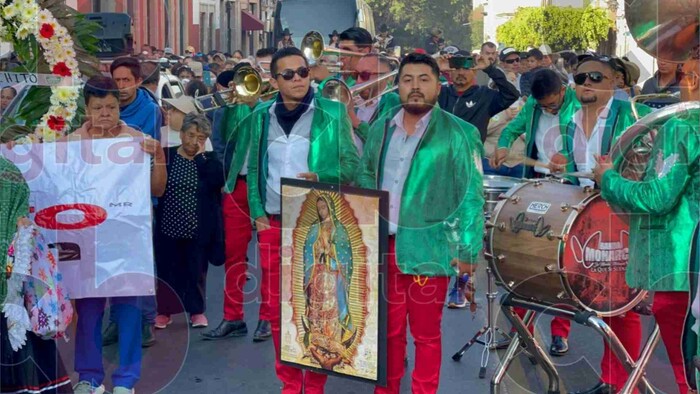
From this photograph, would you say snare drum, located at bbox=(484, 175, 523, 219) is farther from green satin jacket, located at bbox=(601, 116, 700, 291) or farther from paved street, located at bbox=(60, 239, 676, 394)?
green satin jacket, located at bbox=(601, 116, 700, 291)

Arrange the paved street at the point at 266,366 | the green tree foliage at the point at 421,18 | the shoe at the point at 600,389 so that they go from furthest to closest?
1. the green tree foliage at the point at 421,18
2. the paved street at the point at 266,366
3. the shoe at the point at 600,389

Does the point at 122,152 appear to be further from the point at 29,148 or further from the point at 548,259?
the point at 548,259

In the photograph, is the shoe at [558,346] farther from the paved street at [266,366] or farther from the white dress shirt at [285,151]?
the white dress shirt at [285,151]

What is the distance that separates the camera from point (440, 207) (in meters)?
5.82

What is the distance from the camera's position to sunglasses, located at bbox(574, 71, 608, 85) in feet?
22.7

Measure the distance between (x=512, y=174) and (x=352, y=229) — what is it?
4030 mm

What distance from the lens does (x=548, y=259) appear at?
5953 millimetres

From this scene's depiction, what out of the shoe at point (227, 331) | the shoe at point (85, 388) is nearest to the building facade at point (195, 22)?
the shoe at point (227, 331)

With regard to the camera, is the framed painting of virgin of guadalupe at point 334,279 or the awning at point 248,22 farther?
the awning at point 248,22

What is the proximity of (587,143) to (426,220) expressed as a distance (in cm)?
163

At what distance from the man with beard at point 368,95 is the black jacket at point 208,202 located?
1037mm

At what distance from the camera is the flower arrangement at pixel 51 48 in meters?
6.83

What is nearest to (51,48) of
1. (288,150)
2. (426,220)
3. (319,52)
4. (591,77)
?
(288,150)

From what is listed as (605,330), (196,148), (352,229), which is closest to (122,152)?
(352,229)
